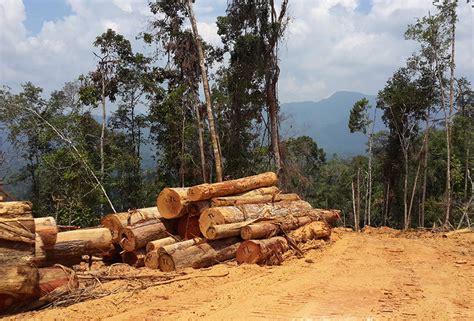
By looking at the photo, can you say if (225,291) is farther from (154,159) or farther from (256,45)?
(154,159)

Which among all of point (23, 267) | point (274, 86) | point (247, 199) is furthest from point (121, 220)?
point (274, 86)

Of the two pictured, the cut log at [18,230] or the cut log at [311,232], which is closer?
the cut log at [18,230]

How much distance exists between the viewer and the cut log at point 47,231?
6.62m

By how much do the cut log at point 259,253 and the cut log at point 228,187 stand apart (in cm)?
142

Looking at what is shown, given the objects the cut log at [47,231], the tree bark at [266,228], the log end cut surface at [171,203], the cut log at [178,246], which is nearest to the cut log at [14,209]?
the cut log at [47,231]

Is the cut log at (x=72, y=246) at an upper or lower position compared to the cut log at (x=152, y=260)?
upper

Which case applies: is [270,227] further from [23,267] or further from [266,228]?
[23,267]

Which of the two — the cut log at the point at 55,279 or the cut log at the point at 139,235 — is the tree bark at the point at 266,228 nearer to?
the cut log at the point at 139,235

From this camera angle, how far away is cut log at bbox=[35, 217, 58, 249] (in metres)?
6.62

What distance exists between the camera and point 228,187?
10.3m

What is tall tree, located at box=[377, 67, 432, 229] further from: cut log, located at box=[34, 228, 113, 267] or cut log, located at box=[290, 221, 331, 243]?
cut log, located at box=[34, 228, 113, 267]

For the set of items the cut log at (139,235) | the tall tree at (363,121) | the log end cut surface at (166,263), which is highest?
A: the tall tree at (363,121)

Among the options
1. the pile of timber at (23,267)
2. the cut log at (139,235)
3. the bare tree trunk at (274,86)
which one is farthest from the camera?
the bare tree trunk at (274,86)

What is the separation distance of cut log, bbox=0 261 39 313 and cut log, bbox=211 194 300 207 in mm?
4523
